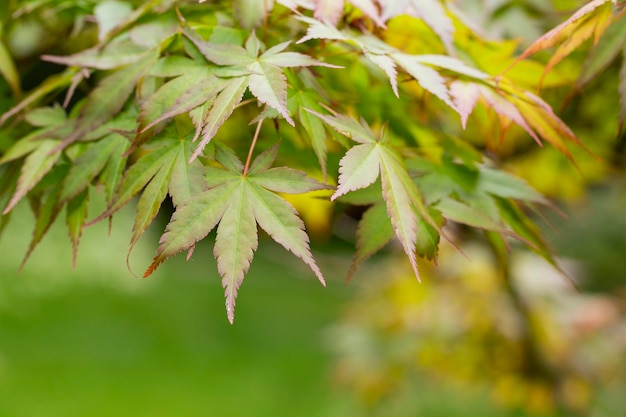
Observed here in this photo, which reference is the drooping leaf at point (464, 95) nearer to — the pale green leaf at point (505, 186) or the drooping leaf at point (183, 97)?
the pale green leaf at point (505, 186)

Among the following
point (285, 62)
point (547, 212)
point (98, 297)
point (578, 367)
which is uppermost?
point (285, 62)

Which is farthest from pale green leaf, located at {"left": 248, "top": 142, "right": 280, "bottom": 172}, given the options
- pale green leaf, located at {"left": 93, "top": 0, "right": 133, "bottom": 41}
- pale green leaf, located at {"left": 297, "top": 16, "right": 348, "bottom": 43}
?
pale green leaf, located at {"left": 93, "top": 0, "right": 133, "bottom": 41}

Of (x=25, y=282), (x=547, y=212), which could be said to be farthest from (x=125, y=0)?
(x=547, y=212)

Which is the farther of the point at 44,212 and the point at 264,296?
the point at 264,296

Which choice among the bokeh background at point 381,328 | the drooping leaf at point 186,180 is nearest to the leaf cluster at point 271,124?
the drooping leaf at point 186,180

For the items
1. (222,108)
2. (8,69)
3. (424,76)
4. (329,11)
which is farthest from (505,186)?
(8,69)

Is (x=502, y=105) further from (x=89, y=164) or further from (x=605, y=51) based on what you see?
(x=89, y=164)

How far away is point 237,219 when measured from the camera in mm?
720

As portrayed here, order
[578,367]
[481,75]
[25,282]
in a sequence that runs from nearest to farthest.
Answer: [481,75]
[578,367]
[25,282]

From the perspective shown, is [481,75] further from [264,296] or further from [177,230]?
[264,296]

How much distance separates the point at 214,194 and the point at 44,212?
1.12 ft

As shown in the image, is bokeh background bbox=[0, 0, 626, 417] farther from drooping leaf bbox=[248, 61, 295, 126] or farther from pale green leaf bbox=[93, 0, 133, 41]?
drooping leaf bbox=[248, 61, 295, 126]

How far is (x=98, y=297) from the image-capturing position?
211 inches

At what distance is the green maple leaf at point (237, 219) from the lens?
2.29 ft
